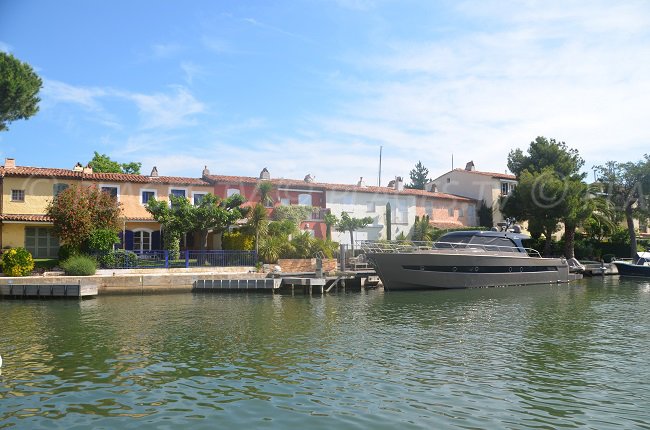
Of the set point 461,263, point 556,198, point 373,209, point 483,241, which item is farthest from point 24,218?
point 556,198

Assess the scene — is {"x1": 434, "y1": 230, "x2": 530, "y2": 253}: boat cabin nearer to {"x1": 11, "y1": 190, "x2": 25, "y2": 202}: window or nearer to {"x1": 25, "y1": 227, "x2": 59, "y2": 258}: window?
{"x1": 25, "y1": 227, "x2": 59, "y2": 258}: window

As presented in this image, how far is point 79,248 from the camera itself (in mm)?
28656

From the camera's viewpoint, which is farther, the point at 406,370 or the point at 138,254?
the point at 138,254

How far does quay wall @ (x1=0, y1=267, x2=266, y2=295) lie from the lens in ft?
83.8

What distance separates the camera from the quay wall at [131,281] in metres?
25.5

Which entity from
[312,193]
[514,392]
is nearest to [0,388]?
[514,392]

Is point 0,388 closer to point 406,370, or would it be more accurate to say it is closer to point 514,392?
point 406,370

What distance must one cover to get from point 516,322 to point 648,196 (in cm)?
3810

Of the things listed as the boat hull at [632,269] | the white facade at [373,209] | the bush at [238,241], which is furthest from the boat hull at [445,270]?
the white facade at [373,209]

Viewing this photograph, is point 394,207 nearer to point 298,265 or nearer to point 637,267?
point 298,265

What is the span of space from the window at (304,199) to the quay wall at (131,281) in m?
14.7

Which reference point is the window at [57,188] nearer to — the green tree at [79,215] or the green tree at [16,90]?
the green tree at [79,215]

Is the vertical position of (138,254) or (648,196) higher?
(648,196)

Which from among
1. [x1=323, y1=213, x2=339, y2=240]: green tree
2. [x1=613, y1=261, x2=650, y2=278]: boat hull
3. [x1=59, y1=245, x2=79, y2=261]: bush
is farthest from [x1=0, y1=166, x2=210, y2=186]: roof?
[x1=613, y1=261, x2=650, y2=278]: boat hull
